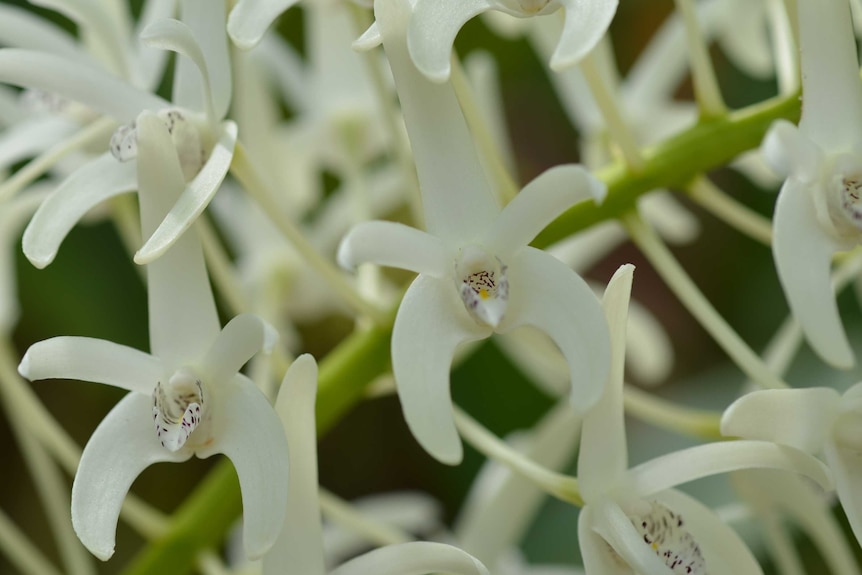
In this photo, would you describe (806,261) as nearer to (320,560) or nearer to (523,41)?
(320,560)

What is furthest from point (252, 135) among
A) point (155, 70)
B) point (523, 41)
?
point (523, 41)

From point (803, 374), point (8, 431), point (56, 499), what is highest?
point (56, 499)

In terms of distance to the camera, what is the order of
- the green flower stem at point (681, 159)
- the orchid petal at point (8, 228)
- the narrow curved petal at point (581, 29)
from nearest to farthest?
the narrow curved petal at point (581, 29)
the green flower stem at point (681, 159)
the orchid petal at point (8, 228)

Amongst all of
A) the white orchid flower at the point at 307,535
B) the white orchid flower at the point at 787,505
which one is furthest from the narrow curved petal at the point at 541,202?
the white orchid flower at the point at 787,505

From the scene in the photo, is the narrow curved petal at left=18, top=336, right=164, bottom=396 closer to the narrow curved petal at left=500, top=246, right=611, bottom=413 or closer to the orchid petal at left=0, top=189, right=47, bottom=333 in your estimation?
the narrow curved petal at left=500, top=246, right=611, bottom=413

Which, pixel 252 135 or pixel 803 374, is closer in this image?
pixel 252 135

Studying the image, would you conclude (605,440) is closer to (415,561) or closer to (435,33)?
(415,561)

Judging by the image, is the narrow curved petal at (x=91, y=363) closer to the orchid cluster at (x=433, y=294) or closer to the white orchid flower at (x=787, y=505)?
the orchid cluster at (x=433, y=294)

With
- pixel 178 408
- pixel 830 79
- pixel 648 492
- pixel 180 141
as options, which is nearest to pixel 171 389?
pixel 178 408
